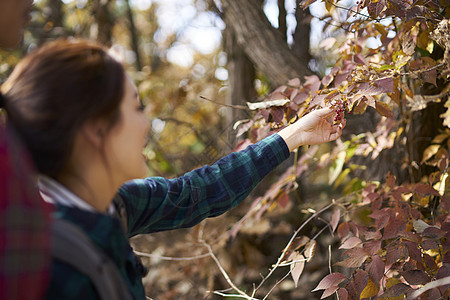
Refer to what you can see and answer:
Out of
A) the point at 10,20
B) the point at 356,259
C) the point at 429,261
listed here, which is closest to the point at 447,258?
the point at 429,261

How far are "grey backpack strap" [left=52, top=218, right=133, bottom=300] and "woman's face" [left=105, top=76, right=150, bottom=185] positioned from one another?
17cm

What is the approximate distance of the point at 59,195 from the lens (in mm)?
822

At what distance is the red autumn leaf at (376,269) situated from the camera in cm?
126

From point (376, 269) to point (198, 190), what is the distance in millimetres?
546

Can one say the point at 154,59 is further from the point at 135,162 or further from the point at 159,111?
the point at 135,162

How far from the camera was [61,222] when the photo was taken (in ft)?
2.43

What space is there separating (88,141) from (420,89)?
4.53 ft

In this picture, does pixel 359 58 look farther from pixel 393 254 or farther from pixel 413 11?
pixel 393 254

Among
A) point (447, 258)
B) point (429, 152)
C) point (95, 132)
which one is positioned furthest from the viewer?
point (429, 152)

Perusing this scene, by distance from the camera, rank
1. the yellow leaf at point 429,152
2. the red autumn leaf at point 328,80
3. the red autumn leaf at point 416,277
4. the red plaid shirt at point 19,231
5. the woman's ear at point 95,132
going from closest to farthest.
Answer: the red plaid shirt at point 19,231 < the woman's ear at point 95,132 < the red autumn leaf at point 416,277 < the red autumn leaf at point 328,80 < the yellow leaf at point 429,152

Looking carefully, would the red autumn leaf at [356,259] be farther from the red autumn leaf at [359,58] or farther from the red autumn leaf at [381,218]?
the red autumn leaf at [359,58]

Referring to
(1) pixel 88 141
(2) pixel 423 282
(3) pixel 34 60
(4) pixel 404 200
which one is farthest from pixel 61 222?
(4) pixel 404 200

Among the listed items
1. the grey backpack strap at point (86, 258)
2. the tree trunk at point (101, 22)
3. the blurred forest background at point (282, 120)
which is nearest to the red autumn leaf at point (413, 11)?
the blurred forest background at point (282, 120)

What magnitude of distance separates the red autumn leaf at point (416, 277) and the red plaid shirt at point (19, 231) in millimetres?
981
